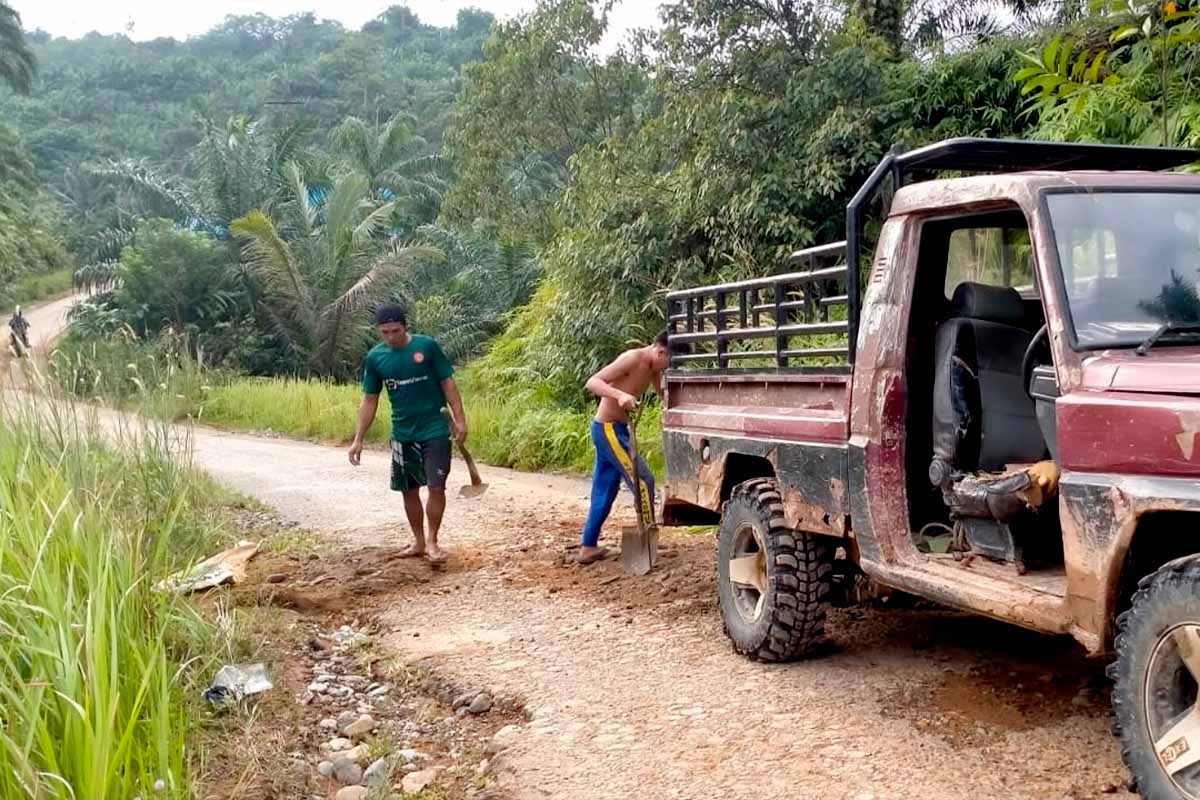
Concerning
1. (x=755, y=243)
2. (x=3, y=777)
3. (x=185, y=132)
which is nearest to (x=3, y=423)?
(x=3, y=777)

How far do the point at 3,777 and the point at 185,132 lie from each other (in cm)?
5426

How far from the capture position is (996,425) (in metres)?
4.52

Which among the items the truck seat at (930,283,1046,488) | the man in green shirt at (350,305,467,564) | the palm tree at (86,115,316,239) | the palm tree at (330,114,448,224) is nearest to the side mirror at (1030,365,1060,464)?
the truck seat at (930,283,1046,488)

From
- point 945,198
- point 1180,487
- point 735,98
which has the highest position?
point 735,98

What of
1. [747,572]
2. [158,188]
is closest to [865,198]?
[747,572]

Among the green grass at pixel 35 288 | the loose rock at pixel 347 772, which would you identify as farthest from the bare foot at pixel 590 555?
the green grass at pixel 35 288

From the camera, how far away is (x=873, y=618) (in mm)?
5980

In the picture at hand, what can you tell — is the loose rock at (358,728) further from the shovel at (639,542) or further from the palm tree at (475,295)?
the palm tree at (475,295)

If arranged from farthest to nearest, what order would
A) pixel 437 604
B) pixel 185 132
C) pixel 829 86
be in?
1. pixel 185 132
2. pixel 829 86
3. pixel 437 604

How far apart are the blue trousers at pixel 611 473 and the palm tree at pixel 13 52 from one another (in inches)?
1775

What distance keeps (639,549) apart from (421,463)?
1807mm

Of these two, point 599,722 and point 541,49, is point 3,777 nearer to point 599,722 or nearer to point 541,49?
point 599,722

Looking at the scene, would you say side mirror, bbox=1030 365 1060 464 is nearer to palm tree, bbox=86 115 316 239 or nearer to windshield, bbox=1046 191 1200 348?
windshield, bbox=1046 191 1200 348

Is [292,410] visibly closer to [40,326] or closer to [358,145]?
[40,326]
